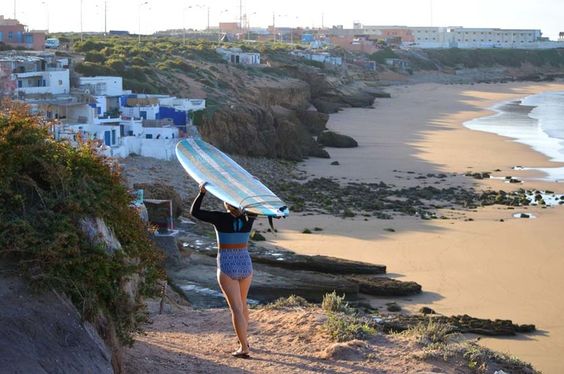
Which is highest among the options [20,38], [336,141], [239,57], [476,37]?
[476,37]

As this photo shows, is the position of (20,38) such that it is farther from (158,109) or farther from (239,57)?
(158,109)

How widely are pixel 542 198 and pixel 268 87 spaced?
27.4 metres

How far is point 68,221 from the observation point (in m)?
6.54

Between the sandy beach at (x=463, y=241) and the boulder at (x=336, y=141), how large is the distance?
0.94m

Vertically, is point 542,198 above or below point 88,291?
below

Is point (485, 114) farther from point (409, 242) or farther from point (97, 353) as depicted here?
point (97, 353)

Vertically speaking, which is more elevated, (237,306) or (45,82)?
(45,82)

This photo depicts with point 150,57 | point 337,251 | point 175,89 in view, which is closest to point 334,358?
point 337,251

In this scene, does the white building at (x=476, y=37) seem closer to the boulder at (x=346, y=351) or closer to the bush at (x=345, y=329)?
the bush at (x=345, y=329)

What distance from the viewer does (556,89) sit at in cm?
9044

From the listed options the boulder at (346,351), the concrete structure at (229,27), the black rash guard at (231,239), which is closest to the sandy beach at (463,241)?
the boulder at (346,351)

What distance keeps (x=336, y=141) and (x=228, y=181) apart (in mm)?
34131

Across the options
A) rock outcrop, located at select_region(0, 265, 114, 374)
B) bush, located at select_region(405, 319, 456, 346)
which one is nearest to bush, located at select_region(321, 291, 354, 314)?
bush, located at select_region(405, 319, 456, 346)

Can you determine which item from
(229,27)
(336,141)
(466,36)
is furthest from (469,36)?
(336,141)
